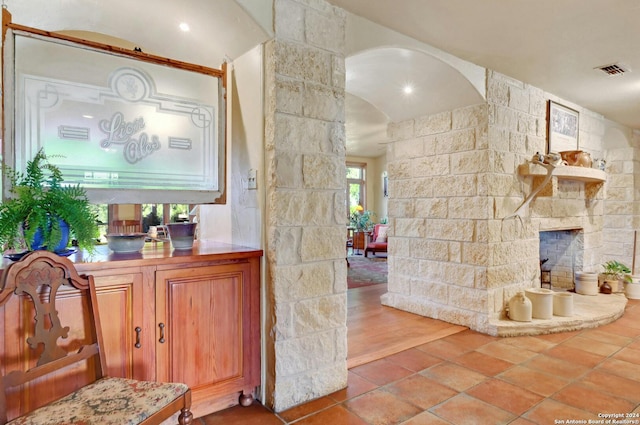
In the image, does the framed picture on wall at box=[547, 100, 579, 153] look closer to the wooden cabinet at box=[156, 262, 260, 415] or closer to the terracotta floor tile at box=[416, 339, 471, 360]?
the terracotta floor tile at box=[416, 339, 471, 360]

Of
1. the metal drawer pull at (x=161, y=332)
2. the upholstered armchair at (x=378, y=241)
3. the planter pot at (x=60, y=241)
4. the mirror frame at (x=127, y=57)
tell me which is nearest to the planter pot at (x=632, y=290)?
the upholstered armchair at (x=378, y=241)

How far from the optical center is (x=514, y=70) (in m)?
3.27

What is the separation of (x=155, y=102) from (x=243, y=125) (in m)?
0.49

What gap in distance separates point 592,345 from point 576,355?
1.08 ft

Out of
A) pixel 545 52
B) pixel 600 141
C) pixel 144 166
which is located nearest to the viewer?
pixel 144 166

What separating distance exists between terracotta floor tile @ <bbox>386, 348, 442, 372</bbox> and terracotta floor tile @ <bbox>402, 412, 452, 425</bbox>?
55 cm

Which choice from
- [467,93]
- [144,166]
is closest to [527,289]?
[467,93]

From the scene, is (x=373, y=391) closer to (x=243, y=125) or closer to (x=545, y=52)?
(x=243, y=125)

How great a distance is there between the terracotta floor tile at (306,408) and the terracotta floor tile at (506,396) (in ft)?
2.73

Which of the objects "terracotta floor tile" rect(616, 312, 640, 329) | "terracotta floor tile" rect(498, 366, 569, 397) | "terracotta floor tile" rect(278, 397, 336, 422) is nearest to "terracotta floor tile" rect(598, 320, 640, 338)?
"terracotta floor tile" rect(616, 312, 640, 329)

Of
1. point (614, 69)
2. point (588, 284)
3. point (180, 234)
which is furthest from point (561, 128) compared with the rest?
point (180, 234)

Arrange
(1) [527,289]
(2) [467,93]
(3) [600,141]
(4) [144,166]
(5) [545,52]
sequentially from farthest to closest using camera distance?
(3) [600,141], (1) [527,289], (2) [467,93], (5) [545,52], (4) [144,166]

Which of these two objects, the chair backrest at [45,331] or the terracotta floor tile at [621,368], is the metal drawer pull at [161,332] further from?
the terracotta floor tile at [621,368]

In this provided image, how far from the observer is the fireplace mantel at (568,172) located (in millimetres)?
3455
